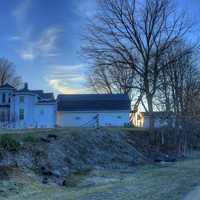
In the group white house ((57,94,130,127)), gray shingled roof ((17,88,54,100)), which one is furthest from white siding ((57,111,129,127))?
gray shingled roof ((17,88,54,100))

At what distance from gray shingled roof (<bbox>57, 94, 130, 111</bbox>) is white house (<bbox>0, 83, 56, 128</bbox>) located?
7.38 feet

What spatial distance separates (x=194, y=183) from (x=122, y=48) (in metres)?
27.9

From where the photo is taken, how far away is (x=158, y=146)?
3541 cm

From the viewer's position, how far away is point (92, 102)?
48.5 m

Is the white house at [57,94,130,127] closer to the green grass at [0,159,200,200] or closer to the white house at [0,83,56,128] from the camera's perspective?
the white house at [0,83,56,128]

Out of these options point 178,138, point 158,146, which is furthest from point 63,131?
point 178,138

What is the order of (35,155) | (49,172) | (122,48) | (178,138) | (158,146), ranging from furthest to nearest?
1. (122,48)
2. (178,138)
3. (158,146)
4. (35,155)
5. (49,172)

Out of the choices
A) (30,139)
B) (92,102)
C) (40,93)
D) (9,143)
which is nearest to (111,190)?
(9,143)

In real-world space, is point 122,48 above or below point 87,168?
above

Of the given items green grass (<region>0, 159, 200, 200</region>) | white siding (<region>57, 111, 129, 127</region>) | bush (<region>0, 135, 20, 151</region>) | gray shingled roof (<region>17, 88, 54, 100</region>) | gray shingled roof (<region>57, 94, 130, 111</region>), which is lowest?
green grass (<region>0, 159, 200, 200</region>)

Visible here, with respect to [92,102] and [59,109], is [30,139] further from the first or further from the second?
[92,102]

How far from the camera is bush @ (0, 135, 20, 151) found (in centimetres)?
1941

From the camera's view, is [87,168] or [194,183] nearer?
[194,183]

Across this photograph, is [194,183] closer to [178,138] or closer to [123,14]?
[178,138]
